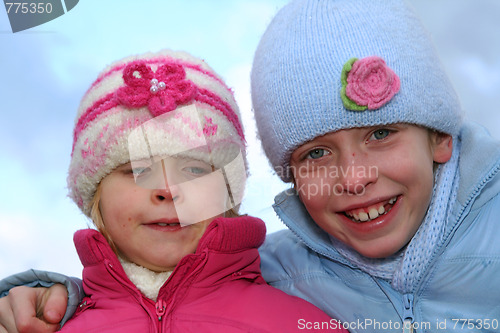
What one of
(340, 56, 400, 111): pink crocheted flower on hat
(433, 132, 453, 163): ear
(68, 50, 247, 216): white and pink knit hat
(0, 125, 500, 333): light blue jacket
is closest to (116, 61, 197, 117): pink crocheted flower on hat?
(68, 50, 247, 216): white and pink knit hat

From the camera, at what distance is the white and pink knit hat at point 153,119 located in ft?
5.43

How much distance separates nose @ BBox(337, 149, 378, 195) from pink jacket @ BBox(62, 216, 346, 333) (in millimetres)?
375

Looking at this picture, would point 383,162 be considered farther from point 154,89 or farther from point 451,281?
point 154,89

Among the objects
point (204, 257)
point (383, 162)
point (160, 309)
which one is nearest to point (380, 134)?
point (383, 162)

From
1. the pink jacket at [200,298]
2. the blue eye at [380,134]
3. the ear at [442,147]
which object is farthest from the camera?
the ear at [442,147]

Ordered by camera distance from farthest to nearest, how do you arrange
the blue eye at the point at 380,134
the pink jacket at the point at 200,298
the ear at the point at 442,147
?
the ear at the point at 442,147
the blue eye at the point at 380,134
the pink jacket at the point at 200,298

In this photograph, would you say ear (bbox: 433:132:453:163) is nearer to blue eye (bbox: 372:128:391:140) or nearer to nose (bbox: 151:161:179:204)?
blue eye (bbox: 372:128:391:140)

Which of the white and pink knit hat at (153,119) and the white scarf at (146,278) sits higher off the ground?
the white and pink knit hat at (153,119)

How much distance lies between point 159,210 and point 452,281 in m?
0.96

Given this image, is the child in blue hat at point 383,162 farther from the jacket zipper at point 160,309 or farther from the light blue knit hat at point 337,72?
the jacket zipper at point 160,309

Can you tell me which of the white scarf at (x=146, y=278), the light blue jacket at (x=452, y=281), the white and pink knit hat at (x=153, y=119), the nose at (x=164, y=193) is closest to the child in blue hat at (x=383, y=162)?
the light blue jacket at (x=452, y=281)

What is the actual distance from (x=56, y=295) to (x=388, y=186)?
44.1 inches

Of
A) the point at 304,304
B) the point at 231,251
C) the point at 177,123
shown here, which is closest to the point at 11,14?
the point at 177,123

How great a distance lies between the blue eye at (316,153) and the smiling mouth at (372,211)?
0.69ft
